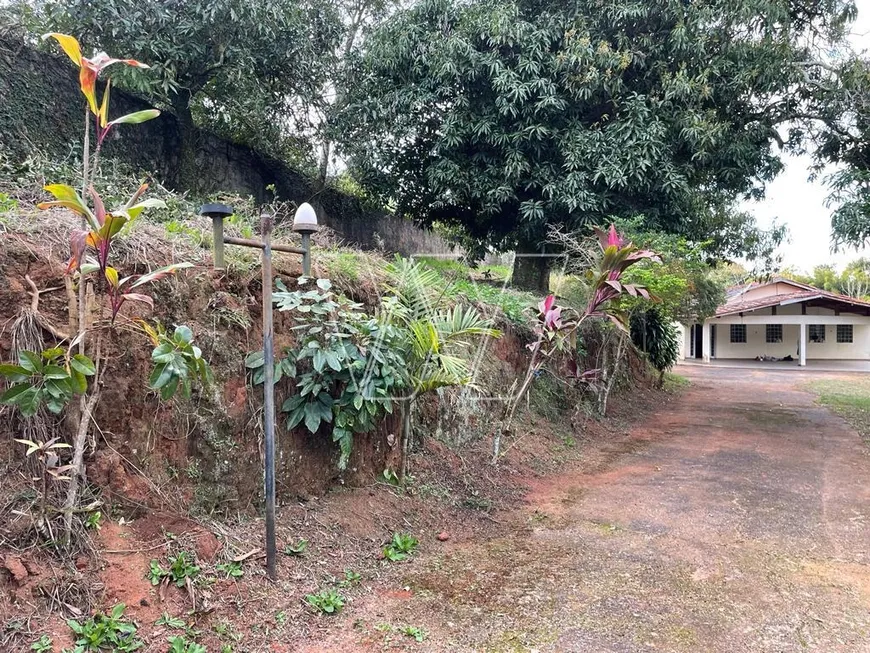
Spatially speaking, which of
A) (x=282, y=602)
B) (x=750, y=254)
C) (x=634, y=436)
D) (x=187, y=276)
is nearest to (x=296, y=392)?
(x=187, y=276)

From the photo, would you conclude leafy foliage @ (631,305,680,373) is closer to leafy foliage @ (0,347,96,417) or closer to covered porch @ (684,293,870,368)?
covered porch @ (684,293,870,368)

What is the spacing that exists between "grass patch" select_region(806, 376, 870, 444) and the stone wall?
28.9 feet

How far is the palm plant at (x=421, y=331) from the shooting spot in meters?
3.82

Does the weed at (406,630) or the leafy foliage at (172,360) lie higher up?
the leafy foliage at (172,360)

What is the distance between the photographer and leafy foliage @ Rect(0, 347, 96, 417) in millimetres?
2104

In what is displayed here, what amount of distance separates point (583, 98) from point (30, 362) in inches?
292

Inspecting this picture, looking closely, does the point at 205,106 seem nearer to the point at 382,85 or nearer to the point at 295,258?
the point at 382,85

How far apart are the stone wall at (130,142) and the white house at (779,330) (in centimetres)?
1698

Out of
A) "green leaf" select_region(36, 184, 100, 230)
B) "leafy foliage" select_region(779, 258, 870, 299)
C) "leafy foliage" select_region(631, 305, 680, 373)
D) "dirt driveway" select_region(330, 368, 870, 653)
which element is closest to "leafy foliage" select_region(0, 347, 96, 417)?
"green leaf" select_region(36, 184, 100, 230)

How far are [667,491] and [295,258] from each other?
3.93 meters

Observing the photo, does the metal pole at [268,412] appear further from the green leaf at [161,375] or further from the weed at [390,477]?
the weed at [390,477]

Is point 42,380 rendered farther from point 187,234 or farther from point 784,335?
point 784,335

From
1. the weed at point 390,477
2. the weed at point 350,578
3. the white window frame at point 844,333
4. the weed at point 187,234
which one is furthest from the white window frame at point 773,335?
the weed at point 187,234

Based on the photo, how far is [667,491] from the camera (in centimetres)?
490
